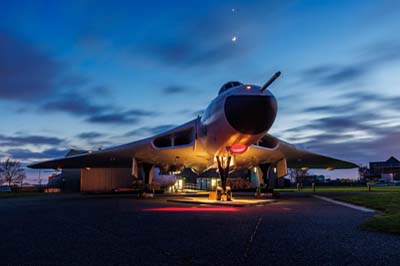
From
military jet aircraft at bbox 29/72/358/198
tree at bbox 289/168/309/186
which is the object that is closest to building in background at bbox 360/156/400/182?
Answer: tree at bbox 289/168/309/186

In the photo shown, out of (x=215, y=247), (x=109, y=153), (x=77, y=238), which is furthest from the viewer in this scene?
(x=109, y=153)

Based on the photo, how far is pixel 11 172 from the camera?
278 ft

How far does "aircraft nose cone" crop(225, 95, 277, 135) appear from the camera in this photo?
10695 millimetres

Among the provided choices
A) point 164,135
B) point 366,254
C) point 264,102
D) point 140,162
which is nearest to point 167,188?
point 140,162

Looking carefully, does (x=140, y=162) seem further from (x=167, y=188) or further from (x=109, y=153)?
(x=167, y=188)

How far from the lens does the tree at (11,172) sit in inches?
3297

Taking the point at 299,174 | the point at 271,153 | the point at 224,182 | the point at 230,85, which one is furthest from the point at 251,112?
the point at 299,174

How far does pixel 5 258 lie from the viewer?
4.09m

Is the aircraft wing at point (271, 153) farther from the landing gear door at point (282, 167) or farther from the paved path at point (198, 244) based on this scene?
the paved path at point (198, 244)

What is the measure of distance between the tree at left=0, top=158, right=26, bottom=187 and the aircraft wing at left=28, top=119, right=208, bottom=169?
246ft

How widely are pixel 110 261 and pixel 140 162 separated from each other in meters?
16.7

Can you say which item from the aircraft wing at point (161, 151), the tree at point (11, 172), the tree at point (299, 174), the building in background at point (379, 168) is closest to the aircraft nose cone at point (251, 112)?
the aircraft wing at point (161, 151)

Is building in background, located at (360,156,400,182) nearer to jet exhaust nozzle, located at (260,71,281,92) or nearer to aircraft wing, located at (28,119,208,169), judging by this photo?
aircraft wing, located at (28,119,208,169)

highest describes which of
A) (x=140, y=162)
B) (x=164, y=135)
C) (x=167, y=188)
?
(x=164, y=135)
